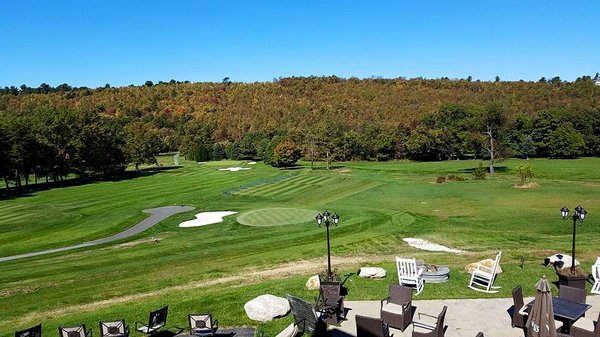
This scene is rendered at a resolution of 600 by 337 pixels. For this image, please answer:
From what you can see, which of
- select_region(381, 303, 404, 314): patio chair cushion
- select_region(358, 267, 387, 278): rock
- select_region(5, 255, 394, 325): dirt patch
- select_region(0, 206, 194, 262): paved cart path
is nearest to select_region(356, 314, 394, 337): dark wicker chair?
select_region(381, 303, 404, 314): patio chair cushion

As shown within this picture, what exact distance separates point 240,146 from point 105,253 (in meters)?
87.5

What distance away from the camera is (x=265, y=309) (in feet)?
40.4

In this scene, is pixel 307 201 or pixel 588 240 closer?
pixel 588 240

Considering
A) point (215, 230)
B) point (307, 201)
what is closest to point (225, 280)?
point (215, 230)

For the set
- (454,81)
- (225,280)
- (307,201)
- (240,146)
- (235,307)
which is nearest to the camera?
(235,307)

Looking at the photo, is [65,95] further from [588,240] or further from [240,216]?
[588,240]

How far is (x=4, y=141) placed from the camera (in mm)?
66125

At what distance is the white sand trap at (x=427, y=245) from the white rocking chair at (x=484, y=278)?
6.07 metres

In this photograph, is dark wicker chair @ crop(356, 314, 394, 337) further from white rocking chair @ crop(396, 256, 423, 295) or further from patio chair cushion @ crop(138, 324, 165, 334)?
patio chair cushion @ crop(138, 324, 165, 334)

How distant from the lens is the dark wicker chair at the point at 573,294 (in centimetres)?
1174

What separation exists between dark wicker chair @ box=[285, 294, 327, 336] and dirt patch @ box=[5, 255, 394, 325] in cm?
588

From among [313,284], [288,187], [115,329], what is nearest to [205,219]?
[288,187]

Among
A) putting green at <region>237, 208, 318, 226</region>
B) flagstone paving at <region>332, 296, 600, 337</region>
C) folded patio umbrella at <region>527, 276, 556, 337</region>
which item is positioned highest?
folded patio umbrella at <region>527, 276, 556, 337</region>

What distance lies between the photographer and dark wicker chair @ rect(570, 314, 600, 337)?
32.2ft
